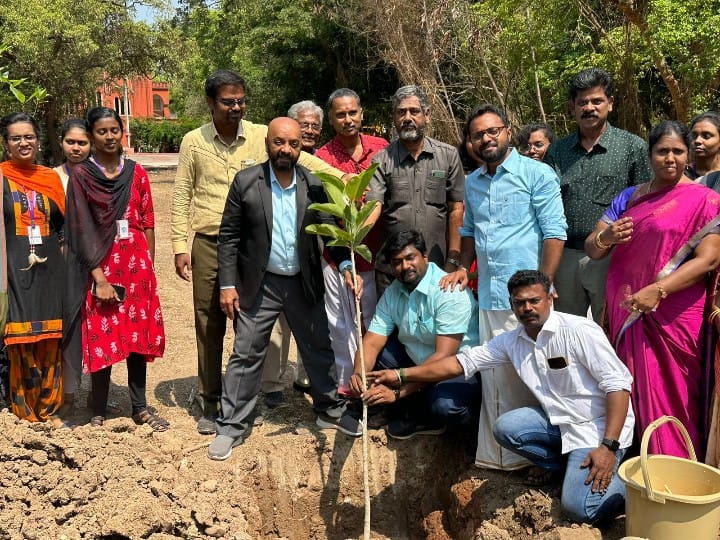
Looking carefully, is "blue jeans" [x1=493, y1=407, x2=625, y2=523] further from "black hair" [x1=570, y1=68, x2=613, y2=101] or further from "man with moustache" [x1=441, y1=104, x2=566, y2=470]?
"black hair" [x1=570, y1=68, x2=613, y2=101]

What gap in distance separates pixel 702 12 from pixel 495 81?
15.2 feet

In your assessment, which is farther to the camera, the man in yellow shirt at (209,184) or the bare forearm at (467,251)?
the man in yellow shirt at (209,184)

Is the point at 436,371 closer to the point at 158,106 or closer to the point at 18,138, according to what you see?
the point at 18,138

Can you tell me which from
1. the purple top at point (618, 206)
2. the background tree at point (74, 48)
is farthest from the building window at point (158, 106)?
the purple top at point (618, 206)

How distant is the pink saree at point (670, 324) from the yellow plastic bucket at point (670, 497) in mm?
254

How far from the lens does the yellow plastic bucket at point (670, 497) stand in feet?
9.93

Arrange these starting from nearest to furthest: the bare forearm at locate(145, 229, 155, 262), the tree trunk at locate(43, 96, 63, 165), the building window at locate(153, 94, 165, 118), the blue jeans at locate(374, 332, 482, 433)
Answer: the blue jeans at locate(374, 332, 482, 433) < the bare forearm at locate(145, 229, 155, 262) < the tree trunk at locate(43, 96, 63, 165) < the building window at locate(153, 94, 165, 118)

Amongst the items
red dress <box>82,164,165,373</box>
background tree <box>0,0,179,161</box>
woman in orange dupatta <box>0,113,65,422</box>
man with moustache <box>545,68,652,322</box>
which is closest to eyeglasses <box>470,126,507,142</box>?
man with moustache <box>545,68,652,322</box>

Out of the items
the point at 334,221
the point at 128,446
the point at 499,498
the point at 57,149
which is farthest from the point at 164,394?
the point at 57,149

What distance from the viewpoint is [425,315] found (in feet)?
13.9

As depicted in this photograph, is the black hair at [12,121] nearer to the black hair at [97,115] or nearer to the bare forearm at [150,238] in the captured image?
the black hair at [97,115]

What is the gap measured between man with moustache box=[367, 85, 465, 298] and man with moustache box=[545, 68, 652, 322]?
2.27 ft

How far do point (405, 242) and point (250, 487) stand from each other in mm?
1798

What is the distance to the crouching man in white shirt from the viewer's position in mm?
3527
